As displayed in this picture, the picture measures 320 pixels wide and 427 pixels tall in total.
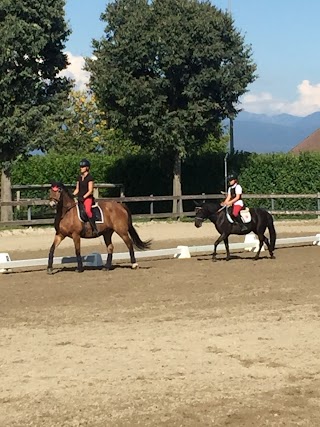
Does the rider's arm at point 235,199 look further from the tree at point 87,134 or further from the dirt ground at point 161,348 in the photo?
the tree at point 87,134

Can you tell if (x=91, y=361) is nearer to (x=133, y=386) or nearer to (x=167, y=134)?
(x=133, y=386)

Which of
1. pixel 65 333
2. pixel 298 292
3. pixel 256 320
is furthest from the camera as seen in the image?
pixel 298 292

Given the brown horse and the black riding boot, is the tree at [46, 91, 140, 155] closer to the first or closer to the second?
the black riding boot

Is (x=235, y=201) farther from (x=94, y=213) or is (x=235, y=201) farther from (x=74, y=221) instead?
(x=74, y=221)

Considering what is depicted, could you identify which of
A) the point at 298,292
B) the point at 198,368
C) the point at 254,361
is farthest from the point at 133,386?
the point at 298,292

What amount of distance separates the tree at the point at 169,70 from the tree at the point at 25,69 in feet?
9.78

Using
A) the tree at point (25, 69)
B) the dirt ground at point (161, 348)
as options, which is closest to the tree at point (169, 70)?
the tree at point (25, 69)

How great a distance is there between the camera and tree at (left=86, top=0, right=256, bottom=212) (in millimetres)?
30891

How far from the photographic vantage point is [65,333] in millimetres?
8641

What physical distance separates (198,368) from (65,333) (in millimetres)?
2246

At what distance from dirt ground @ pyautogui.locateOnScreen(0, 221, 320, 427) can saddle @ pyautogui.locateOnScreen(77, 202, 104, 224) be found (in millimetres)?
1159

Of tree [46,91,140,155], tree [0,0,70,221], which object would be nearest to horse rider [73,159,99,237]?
tree [0,0,70,221]

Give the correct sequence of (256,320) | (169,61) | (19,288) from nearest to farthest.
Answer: (256,320) < (19,288) < (169,61)

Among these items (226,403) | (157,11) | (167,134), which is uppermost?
(157,11)
